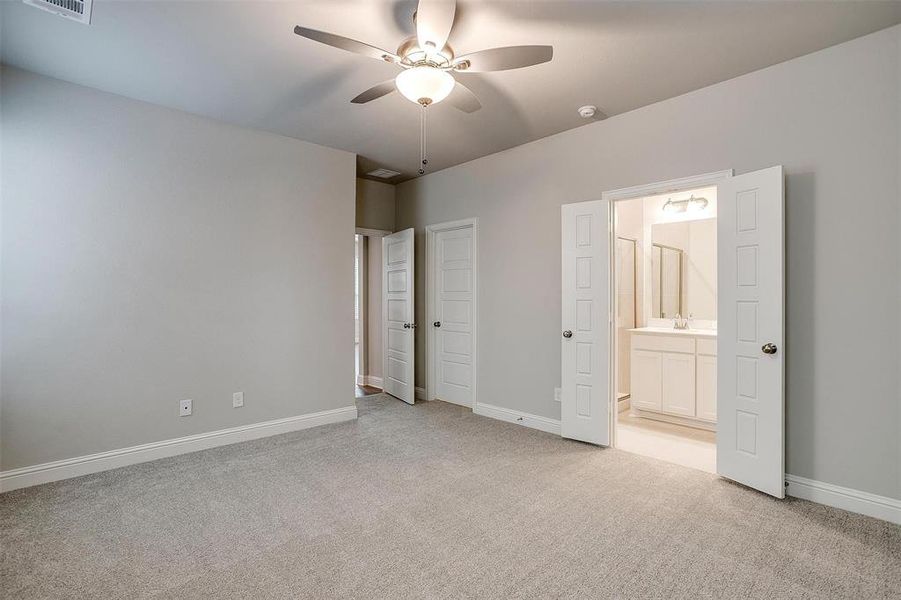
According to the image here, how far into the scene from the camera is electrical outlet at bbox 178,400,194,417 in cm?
354

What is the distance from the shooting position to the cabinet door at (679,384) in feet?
14.0

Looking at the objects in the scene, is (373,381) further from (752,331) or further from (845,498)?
(845,498)

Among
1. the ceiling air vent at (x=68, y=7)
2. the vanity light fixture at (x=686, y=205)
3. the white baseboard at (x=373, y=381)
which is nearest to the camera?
the ceiling air vent at (x=68, y=7)

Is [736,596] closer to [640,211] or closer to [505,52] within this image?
[505,52]

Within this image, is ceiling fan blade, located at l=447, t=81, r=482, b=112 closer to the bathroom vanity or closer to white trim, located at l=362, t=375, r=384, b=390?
the bathroom vanity

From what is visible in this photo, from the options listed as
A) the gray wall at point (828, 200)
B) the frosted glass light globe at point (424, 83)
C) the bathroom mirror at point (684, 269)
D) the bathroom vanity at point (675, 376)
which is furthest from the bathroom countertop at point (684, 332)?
the frosted glass light globe at point (424, 83)

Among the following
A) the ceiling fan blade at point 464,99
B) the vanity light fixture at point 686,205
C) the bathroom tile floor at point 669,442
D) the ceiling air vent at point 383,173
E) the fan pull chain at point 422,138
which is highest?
the ceiling air vent at point 383,173

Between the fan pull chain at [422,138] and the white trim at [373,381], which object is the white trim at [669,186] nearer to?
the fan pull chain at [422,138]

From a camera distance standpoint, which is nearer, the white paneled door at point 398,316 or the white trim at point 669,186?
the white trim at point 669,186

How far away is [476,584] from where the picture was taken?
1912mm

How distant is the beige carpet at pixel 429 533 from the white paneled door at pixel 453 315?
1.63 m

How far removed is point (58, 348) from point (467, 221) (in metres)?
3.62

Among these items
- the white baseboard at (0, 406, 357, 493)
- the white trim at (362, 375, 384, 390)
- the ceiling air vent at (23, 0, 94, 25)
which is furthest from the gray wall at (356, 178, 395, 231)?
the ceiling air vent at (23, 0, 94, 25)

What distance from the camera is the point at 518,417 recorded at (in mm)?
4336
